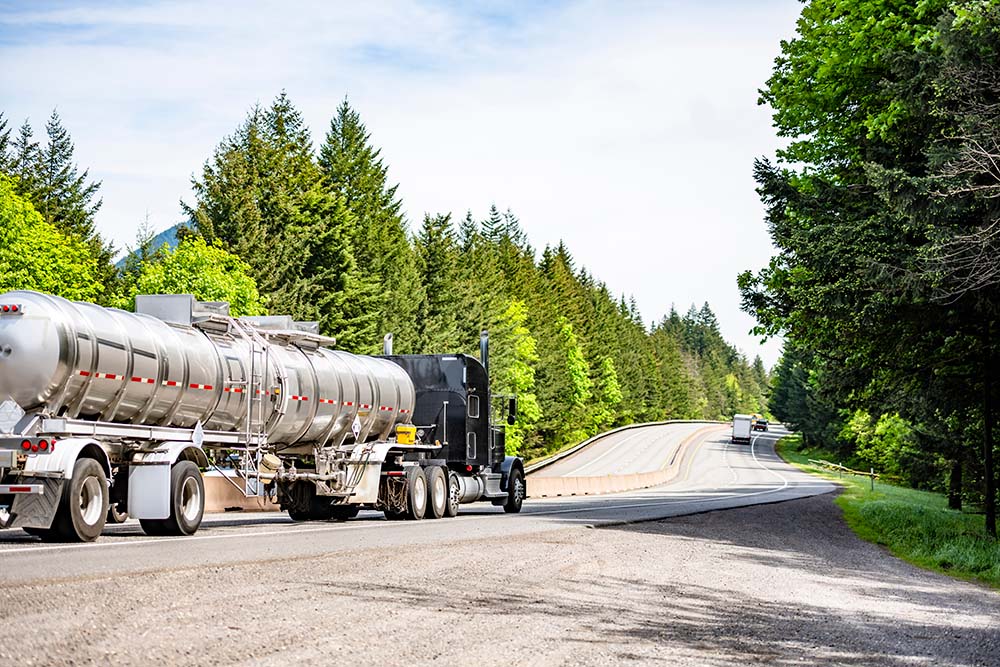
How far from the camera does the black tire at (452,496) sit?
Result: 26141mm

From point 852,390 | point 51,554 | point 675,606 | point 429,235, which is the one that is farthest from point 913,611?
point 429,235

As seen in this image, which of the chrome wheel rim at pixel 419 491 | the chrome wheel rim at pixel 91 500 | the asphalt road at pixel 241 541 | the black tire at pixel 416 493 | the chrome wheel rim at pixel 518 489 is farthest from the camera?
the chrome wheel rim at pixel 518 489

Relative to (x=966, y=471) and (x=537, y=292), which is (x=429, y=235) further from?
→ (x=966, y=471)

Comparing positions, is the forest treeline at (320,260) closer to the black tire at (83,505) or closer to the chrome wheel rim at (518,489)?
the chrome wheel rim at (518,489)

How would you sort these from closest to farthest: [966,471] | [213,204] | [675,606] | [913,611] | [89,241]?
[675,606] < [913,611] < [966,471] < [213,204] < [89,241]

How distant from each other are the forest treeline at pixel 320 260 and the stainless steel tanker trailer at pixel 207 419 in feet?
80.6

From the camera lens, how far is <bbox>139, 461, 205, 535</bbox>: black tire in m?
16.4

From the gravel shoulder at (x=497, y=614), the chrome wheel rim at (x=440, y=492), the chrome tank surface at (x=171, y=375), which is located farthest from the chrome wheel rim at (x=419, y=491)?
the gravel shoulder at (x=497, y=614)

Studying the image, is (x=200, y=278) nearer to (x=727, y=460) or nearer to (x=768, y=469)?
(x=768, y=469)

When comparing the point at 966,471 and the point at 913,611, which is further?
the point at 966,471

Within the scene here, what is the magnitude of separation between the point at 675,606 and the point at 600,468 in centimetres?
7904

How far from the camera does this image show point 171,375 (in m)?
17.0

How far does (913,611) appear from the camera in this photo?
38.8 feet

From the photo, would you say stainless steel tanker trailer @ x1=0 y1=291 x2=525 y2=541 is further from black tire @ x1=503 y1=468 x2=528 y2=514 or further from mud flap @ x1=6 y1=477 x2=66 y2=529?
black tire @ x1=503 y1=468 x2=528 y2=514
